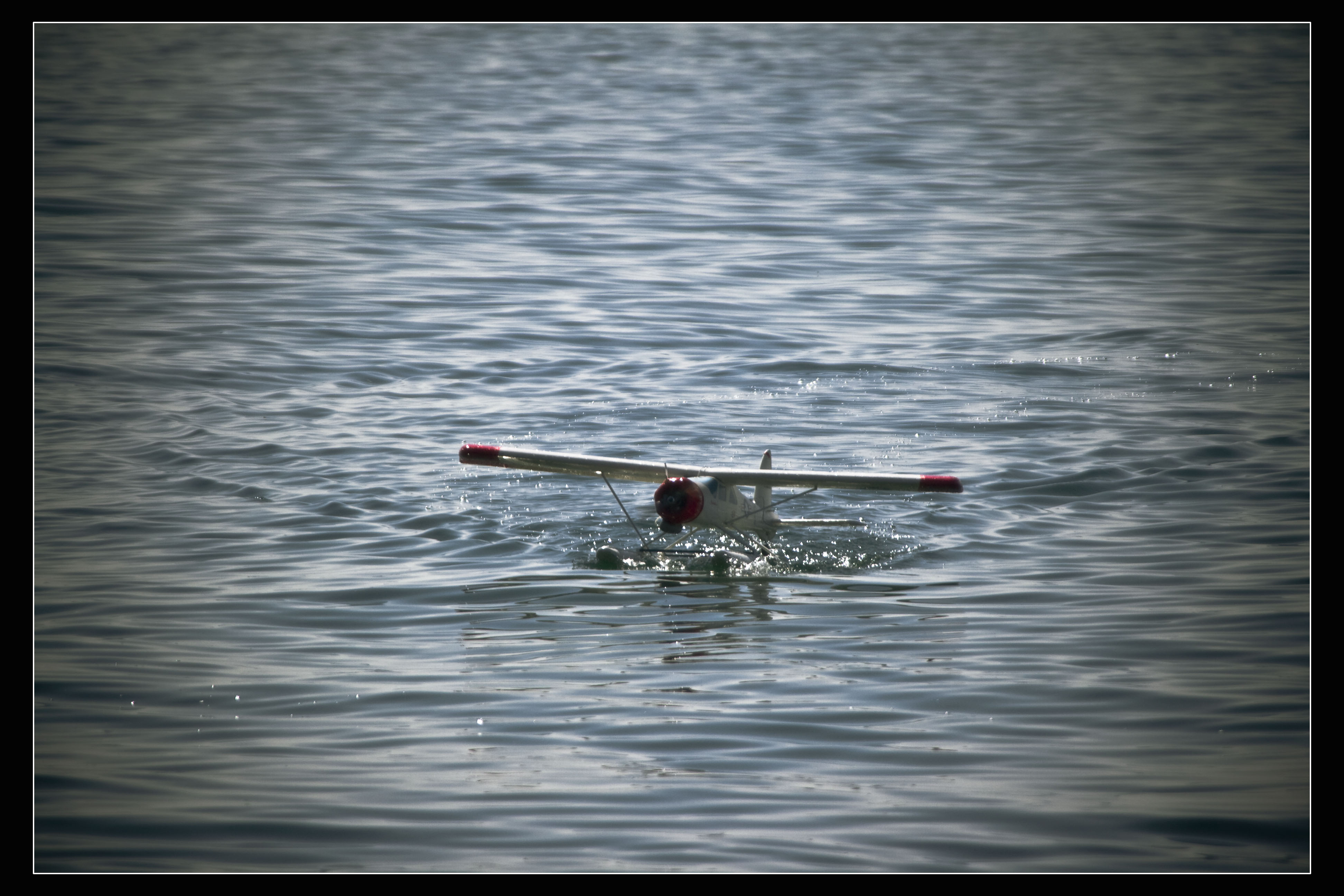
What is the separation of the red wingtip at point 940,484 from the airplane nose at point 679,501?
244cm

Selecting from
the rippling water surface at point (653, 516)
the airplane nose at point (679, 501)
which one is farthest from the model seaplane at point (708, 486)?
the rippling water surface at point (653, 516)

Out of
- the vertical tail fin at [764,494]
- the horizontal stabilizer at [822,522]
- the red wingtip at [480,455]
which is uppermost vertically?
the red wingtip at [480,455]

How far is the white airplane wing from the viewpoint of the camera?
570 inches

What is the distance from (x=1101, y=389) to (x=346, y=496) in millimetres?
13056

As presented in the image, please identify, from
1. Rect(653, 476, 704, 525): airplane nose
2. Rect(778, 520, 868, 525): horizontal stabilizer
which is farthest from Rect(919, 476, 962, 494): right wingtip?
Rect(653, 476, 704, 525): airplane nose

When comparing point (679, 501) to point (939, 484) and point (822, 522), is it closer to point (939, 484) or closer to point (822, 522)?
point (822, 522)

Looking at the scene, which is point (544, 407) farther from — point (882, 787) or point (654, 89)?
point (654, 89)

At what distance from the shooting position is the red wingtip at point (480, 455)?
15531 millimetres

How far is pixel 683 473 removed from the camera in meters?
15.2

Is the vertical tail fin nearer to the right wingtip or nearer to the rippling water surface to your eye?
the rippling water surface

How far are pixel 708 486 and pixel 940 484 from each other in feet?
8.33

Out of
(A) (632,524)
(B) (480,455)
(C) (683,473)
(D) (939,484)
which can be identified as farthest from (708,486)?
(B) (480,455)

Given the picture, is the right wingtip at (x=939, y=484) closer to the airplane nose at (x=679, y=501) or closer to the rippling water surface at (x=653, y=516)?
the rippling water surface at (x=653, y=516)

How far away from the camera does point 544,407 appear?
21453 millimetres
